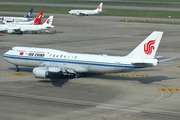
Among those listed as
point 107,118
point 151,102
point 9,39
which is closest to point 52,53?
point 151,102

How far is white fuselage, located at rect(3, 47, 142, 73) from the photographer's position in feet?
201

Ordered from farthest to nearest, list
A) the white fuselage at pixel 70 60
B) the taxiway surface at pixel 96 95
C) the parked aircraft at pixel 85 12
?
the parked aircraft at pixel 85 12 < the white fuselage at pixel 70 60 < the taxiway surface at pixel 96 95

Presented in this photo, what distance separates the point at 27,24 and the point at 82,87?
77.5 meters

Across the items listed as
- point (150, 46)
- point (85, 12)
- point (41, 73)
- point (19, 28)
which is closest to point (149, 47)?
point (150, 46)

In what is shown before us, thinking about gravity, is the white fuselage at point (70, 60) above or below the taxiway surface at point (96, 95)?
above

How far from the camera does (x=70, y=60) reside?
6438cm

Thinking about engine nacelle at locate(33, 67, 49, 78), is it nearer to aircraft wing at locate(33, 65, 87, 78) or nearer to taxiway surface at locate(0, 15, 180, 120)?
aircraft wing at locate(33, 65, 87, 78)

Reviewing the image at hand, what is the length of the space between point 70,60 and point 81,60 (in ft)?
5.36

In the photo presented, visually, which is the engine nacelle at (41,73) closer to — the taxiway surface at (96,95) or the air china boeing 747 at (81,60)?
the air china boeing 747 at (81,60)

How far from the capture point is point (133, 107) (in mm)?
49000

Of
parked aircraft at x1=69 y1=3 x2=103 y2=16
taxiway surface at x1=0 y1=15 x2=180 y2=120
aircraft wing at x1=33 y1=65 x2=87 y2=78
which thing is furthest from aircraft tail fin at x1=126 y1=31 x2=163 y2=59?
parked aircraft at x1=69 y1=3 x2=103 y2=16

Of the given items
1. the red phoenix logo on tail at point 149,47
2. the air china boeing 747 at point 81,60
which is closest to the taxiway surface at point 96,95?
the air china boeing 747 at point 81,60

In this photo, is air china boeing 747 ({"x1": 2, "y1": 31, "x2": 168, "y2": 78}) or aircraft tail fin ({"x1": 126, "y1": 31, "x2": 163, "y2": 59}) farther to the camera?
air china boeing 747 ({"x1": 2, "y1": 31, "x2": 168, "y2": 78})

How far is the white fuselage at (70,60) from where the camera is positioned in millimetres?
61125
